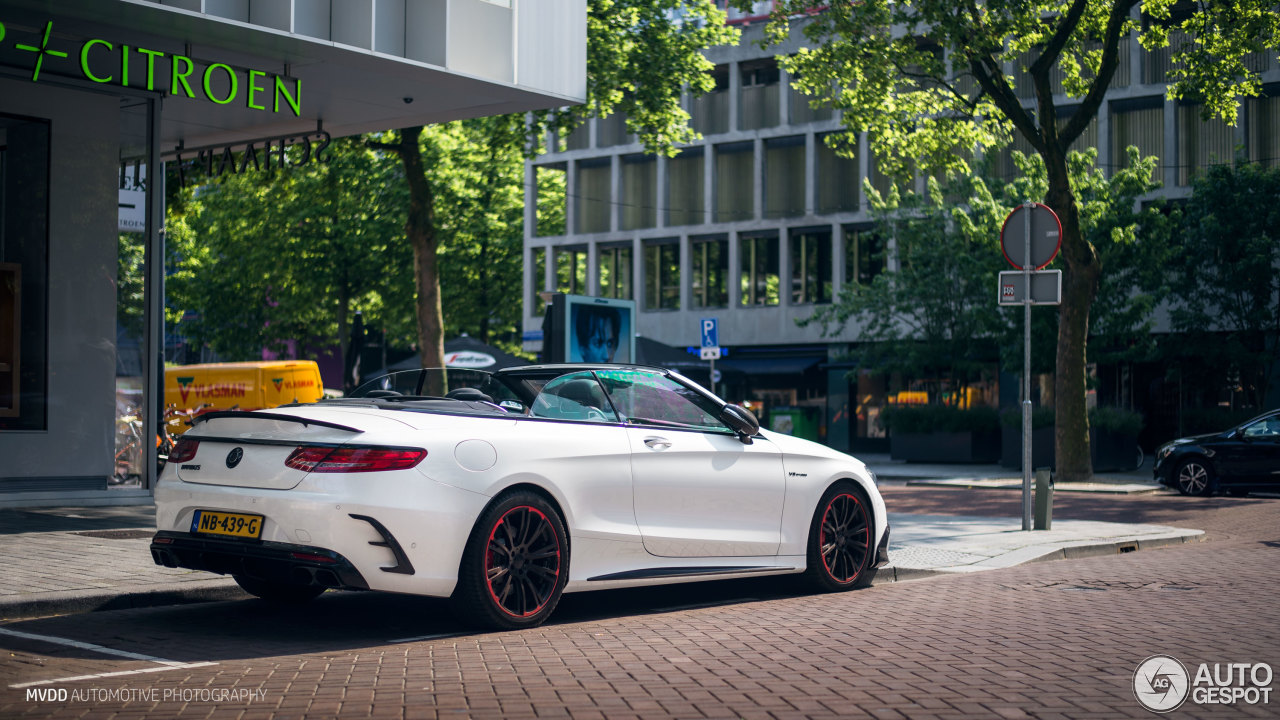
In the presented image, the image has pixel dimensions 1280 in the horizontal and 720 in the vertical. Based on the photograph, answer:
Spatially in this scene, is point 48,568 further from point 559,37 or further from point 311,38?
point 559,37

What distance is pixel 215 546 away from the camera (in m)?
6.62

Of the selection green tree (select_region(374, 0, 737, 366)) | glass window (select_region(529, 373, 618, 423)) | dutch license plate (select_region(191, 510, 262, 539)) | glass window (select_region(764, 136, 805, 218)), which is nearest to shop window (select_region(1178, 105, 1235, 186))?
glass window (select_region(764, 136, 805, 218))

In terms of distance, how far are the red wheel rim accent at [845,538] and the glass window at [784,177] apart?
32987 mm

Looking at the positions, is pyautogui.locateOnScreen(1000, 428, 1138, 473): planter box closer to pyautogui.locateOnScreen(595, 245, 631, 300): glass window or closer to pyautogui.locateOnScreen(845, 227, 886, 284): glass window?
pyautogui.locateOnScreen(845, 227, 886, 284): glass window

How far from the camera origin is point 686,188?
43469 millimetres

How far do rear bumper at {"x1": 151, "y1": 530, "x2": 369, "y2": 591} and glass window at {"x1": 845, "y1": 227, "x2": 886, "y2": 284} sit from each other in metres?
34.0

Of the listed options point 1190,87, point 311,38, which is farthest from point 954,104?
point 311,38

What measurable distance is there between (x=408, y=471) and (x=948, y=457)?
2563 cm

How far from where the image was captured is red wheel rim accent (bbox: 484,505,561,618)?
6688 millimetres

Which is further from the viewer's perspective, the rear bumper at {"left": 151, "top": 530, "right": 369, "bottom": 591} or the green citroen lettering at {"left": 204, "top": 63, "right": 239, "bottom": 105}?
the green citroen lettering at {"left": 204, "top": 63, "right": 239, "bottom": 105}

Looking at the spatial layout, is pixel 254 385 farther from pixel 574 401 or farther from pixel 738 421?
pixel 574 401

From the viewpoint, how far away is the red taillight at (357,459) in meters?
6.36

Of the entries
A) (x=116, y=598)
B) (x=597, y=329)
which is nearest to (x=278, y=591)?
(x=116, y=598)
